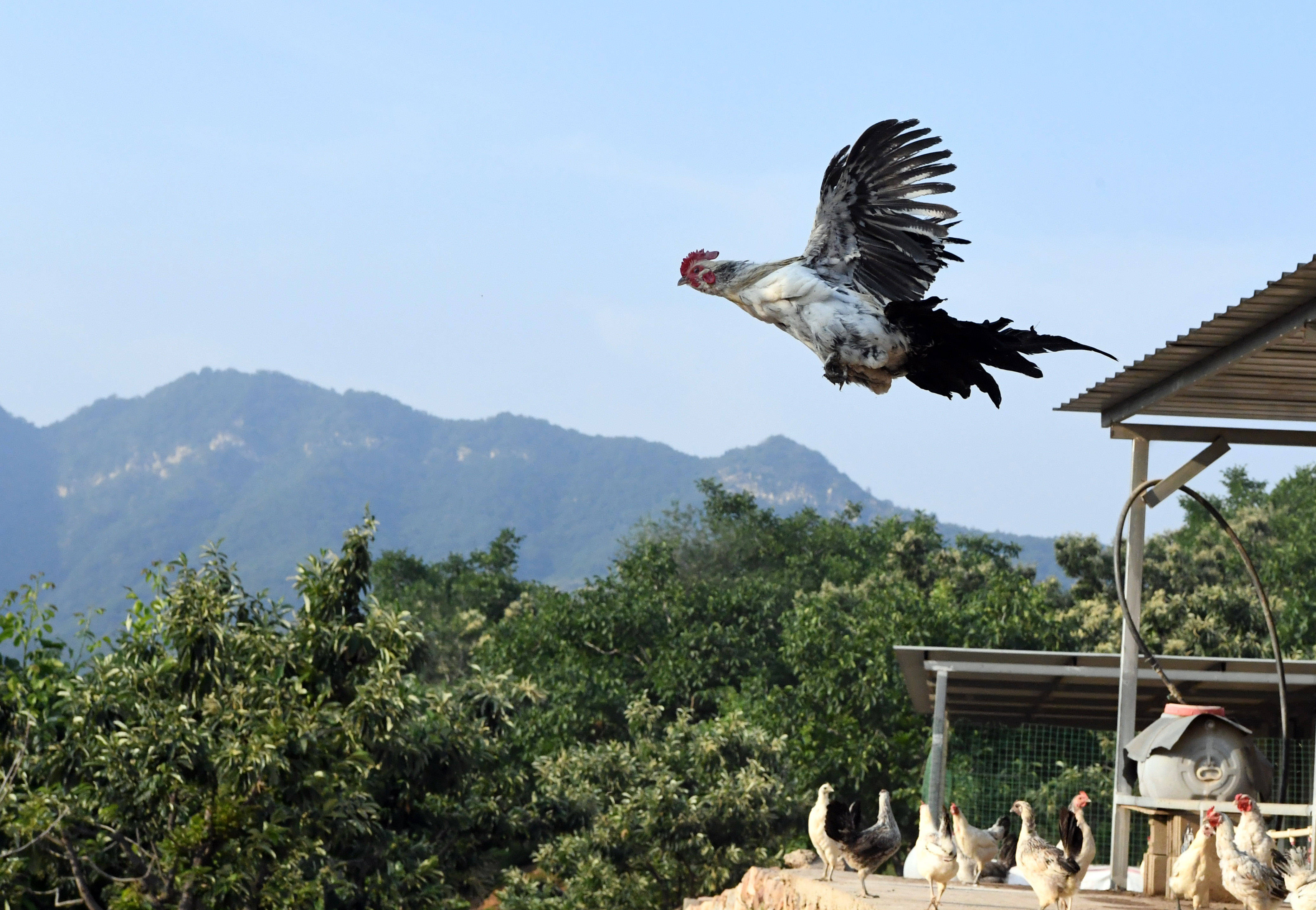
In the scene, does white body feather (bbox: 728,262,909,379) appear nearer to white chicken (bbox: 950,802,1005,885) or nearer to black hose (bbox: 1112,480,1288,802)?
black hose (bbox: 1112,480,1288,802)

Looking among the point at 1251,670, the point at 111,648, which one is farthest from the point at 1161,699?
the point at 111,648

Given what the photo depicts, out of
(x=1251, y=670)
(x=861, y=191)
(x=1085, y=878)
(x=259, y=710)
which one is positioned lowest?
(x=1085, y=878)

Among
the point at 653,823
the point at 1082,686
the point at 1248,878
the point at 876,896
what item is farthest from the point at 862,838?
the point at 653,823

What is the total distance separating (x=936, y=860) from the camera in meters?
6.98

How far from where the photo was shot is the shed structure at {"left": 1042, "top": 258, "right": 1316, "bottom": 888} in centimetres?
548

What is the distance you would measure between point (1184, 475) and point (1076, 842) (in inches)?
80.1

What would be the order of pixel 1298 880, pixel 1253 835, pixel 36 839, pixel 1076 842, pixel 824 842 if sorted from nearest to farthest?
pixel 1298 880 < pixel 1253 835 < pixel 1076 842 < pixel 824 842 < pixel 36 839

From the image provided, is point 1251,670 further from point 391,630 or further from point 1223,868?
point 391,630

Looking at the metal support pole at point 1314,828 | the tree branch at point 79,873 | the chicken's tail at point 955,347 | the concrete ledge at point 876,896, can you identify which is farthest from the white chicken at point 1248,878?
the tree branch at point 79,873

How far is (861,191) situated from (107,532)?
208584mm

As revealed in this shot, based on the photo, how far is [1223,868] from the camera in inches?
249

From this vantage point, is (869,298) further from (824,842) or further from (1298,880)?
(824,842)

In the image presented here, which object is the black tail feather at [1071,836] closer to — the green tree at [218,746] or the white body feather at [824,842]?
the white body feather at [824,842]

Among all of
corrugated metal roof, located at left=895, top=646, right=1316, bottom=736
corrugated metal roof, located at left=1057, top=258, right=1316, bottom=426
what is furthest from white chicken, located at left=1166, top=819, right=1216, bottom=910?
corrugated metal roof, located at left=895, top=646, right=1316, bottom=736
